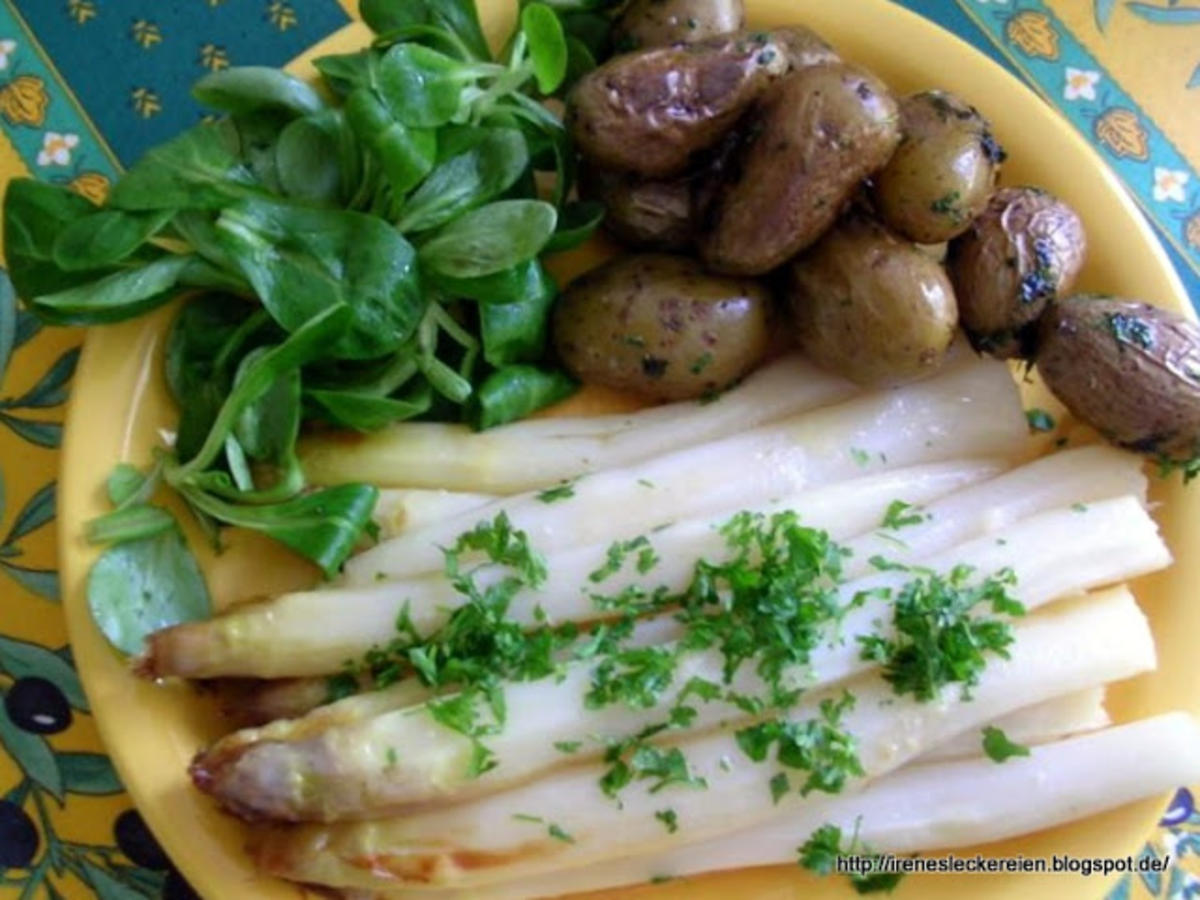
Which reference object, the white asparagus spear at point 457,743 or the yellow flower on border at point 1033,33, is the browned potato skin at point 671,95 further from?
the yellow flower on border at point 1033,33

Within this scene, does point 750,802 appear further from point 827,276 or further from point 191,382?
point 191,382

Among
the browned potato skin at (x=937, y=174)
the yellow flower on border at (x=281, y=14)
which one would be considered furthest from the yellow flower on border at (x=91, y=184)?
the browned potato skin at (x=937, y=174)

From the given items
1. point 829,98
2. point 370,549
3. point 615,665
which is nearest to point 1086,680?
point 615,665

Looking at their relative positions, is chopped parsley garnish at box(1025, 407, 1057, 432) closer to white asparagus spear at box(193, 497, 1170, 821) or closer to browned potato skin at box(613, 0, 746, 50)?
white asparagus spear at box(193, 497, 1170, 821)

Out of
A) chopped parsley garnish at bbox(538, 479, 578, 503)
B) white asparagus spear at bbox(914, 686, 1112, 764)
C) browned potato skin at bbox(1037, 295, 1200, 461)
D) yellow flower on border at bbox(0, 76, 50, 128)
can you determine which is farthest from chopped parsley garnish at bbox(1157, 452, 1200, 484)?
yellow flower on border at bbox(0, 76, 50, 128)

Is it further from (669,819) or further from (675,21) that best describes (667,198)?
(669,819)
